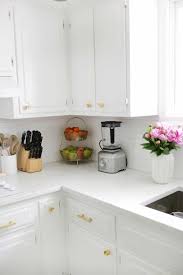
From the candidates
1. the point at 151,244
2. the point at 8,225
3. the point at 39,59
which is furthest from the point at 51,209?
the point at 39,59

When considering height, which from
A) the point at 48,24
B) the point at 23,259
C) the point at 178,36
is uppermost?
the point at 48,24

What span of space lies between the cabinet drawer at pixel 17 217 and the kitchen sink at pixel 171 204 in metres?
0.78

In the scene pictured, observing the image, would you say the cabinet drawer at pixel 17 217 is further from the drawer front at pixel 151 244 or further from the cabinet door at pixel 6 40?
the cabinet door at pixel 6 40

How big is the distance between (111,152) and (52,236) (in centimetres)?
78

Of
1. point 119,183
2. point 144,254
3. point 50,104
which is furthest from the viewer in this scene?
point 50,104

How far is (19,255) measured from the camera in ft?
6.26

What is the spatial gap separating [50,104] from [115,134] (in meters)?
0.61

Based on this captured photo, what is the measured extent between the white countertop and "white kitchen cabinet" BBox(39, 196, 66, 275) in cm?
11

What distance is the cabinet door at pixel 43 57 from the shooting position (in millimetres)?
2199

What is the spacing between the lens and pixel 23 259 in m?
1.94

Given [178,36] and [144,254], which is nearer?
[144,254]

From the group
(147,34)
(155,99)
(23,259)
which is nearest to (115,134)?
(155,99)

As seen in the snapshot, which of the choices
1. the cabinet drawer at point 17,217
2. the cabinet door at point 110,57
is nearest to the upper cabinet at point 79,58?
the cabinet door at point 110,57

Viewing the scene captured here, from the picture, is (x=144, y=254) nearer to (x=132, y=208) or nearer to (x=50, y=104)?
(x=132, y=208)
